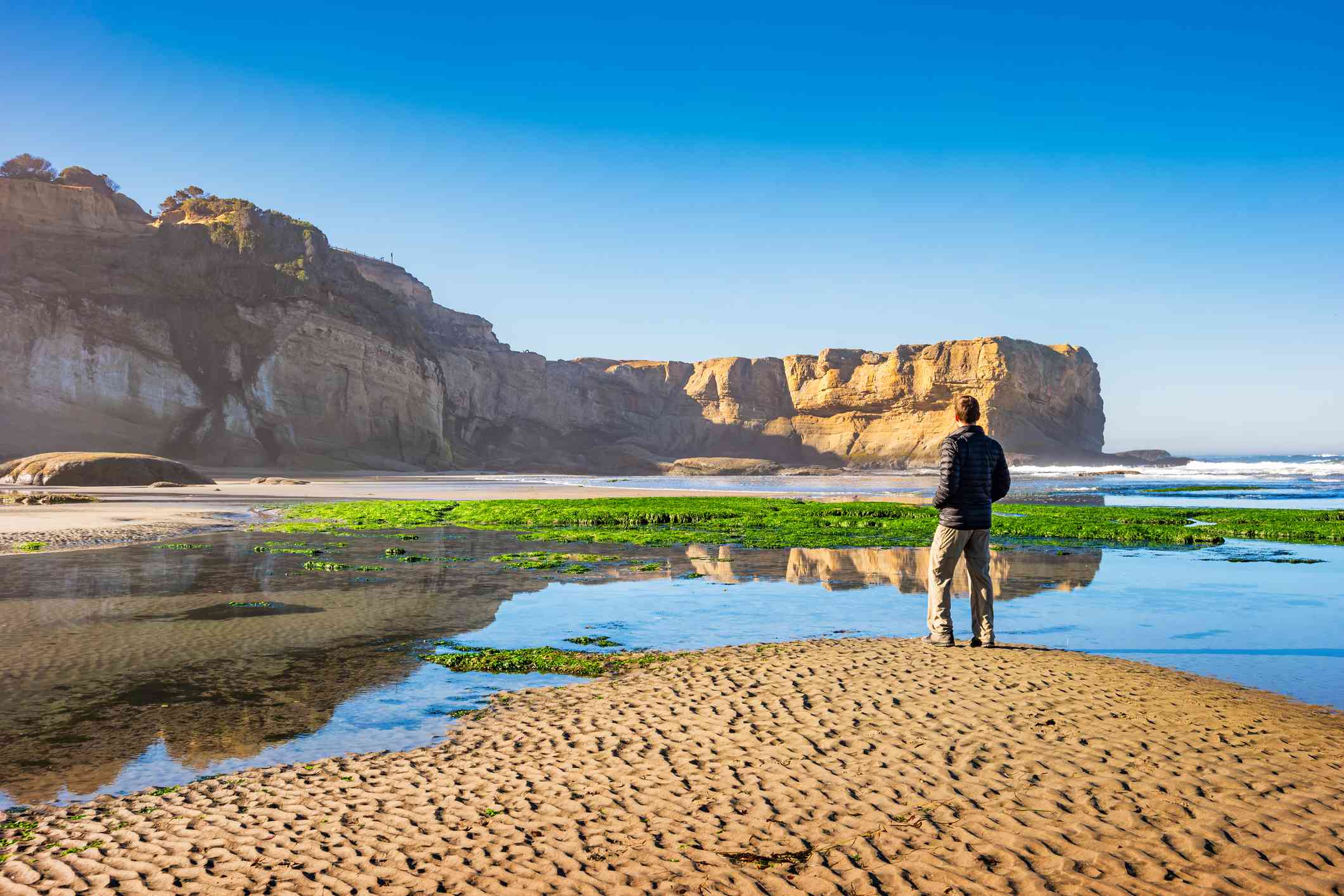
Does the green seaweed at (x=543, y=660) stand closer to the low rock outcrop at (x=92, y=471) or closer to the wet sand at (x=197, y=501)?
the wet sand at (x=197, y=501)

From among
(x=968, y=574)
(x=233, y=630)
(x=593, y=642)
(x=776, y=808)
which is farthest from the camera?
(x=233, y=630)

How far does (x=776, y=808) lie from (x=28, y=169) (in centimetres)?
9780

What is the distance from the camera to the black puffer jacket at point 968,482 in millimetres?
8312

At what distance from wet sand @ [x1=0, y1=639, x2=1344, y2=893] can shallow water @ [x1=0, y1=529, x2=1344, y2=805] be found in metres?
0.91

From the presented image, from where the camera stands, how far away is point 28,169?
77062mm

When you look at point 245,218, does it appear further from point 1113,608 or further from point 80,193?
point 1113,608

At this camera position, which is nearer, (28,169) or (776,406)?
(28,169)

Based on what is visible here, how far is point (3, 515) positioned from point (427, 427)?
200 feet

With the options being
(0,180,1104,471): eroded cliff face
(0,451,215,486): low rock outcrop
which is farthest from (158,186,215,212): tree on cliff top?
(0,451,215,486): low rock outcrop

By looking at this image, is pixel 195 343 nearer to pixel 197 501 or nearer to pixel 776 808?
pixel 197 501

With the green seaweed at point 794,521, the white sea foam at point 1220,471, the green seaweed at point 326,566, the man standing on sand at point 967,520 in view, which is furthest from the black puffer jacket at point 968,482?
the white sea foam at point 1220,471

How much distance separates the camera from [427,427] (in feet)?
275

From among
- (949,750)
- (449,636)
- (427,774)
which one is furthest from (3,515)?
(949,750)

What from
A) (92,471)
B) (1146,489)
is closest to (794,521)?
(92,471)
